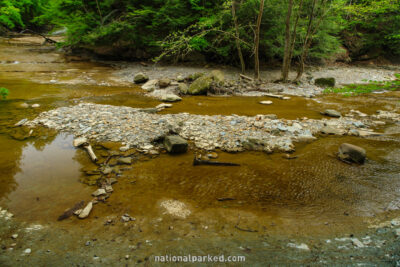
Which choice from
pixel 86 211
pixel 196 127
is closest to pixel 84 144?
pixel 86 211

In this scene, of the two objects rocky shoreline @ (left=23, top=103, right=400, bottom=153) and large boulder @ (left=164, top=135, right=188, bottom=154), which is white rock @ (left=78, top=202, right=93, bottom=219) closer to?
rocky shoreline @ (left=23, top=103, right=400, bottom=153)

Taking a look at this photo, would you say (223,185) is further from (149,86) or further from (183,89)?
(149,86)

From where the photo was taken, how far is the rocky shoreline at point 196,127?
5.66 m

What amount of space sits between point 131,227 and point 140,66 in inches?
633

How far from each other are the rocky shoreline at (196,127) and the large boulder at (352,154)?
3.17 ft

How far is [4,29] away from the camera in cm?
2730

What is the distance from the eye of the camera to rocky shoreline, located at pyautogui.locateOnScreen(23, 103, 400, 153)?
5660 millimetres

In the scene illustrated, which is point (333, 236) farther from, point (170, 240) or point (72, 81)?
point (72, 81)

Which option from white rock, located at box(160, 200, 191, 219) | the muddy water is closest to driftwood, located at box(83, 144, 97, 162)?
the muddy water

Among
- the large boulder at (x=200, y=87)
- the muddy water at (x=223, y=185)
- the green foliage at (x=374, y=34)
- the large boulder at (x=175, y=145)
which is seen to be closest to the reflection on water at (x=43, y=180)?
the muddy water at (x=223, y=185)

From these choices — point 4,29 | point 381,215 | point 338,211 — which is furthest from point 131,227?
point 4,29

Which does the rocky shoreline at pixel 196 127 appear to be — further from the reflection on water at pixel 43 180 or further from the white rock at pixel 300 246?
the white rock at pixel 300 246

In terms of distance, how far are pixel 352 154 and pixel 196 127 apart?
13.3 feet

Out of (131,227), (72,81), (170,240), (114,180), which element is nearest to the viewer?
(170,240)
